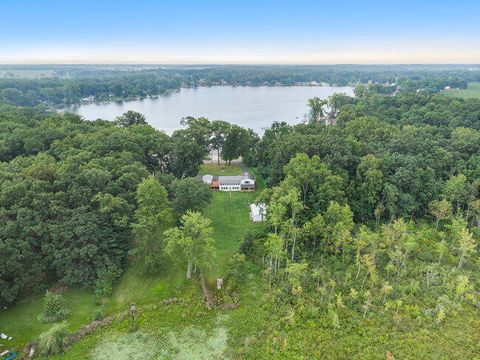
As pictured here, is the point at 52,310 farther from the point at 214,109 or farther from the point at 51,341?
the point at 214,109

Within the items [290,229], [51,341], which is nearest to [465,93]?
[290,229]

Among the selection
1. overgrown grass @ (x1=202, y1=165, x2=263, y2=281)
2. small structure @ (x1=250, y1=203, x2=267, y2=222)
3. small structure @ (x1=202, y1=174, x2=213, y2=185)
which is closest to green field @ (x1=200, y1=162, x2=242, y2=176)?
small structure @ (x1=202, y1=174, x2=213, y2=185)

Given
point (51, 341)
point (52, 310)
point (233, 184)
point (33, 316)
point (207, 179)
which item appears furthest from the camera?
point (207, 179)

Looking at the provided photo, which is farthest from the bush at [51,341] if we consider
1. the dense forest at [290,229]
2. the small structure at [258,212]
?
the small structure at [258,212]

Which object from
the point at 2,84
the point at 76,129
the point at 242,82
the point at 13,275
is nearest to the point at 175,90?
the point at 242,82

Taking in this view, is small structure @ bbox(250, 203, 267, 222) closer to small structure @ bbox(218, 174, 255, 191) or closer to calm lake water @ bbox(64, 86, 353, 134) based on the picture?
small structure @ bbox(218, 174, 255, 191)

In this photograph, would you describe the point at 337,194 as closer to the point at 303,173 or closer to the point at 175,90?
the point at 303,173
